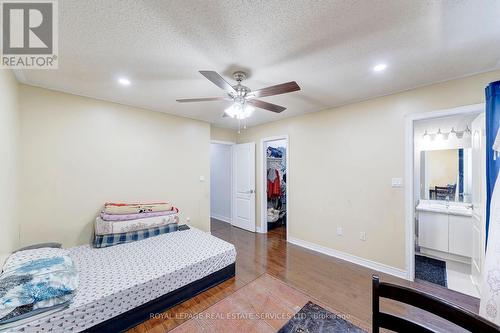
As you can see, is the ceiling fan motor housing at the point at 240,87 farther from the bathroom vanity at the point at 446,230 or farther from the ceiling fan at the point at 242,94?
the bathroom vanity at the point at 446,230

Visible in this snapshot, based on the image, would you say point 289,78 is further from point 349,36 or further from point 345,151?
point 345,151

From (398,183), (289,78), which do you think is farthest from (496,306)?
(289,78)

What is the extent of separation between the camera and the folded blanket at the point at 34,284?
4.37 ft

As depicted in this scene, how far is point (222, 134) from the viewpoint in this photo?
187 inches

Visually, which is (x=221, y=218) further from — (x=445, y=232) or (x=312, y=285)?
(x=445, y=232)

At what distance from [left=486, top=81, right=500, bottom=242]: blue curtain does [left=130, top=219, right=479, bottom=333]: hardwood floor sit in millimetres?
1179

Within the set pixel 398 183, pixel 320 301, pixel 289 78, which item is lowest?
pixel 320 301

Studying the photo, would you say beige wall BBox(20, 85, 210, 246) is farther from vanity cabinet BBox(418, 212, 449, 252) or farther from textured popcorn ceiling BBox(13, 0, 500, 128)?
vanity cabinet BBox(418, 212, 449, 252)

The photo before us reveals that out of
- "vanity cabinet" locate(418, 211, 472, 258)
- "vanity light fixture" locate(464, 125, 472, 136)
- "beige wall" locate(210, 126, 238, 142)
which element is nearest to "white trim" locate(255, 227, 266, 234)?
"beige wall" locate(210, 126, 238, 142)

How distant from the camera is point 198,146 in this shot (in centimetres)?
403

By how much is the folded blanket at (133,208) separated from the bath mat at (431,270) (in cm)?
386

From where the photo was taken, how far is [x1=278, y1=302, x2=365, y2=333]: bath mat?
107 centimetres

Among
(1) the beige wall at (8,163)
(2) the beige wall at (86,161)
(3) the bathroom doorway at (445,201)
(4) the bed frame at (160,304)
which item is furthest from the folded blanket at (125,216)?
(3) the bathroom doorway at (445,201)

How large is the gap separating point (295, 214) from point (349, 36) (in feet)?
9.88
